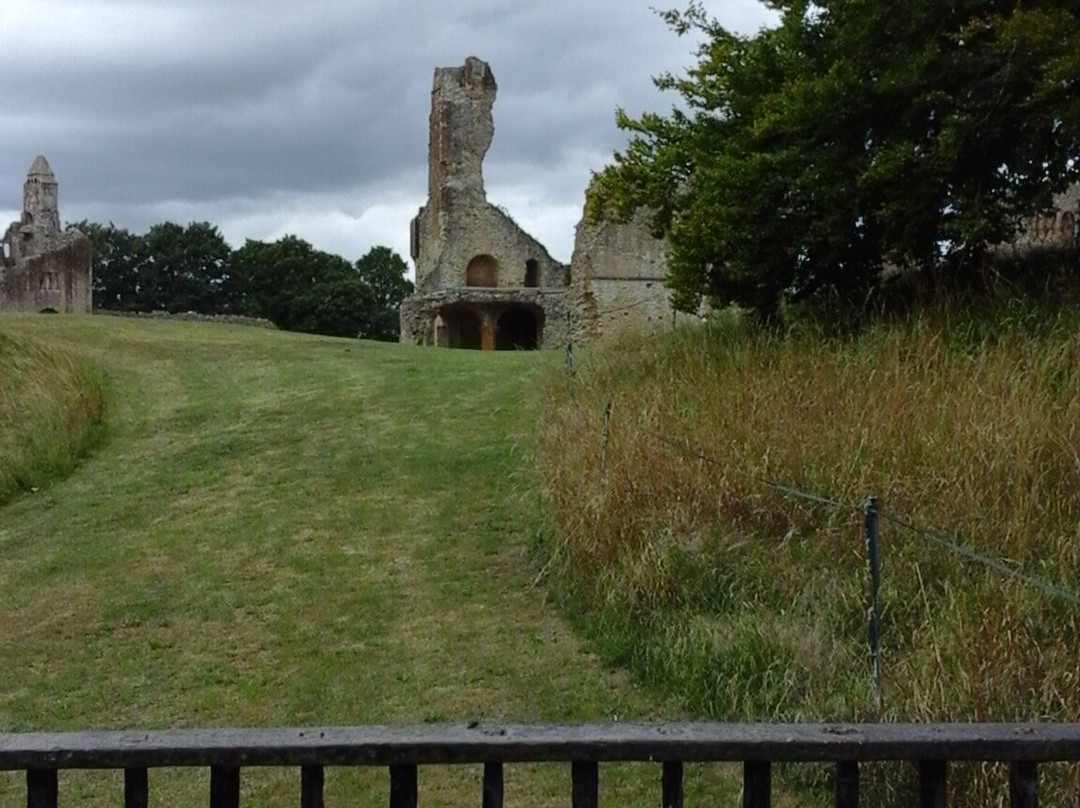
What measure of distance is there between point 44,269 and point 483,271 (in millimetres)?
14912

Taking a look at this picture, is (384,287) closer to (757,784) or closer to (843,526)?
(843,526)

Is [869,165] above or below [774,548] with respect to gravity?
above

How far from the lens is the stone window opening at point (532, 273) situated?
4222 cm

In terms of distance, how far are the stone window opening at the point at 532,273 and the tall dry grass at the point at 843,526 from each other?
3310cm

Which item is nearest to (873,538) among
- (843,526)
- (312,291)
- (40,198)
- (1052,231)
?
(843,526)

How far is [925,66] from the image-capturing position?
10172mm

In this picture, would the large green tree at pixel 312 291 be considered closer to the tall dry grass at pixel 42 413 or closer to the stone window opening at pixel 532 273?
the stone window opening at pixel 532 273

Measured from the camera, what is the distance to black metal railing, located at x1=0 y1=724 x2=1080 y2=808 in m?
2.84

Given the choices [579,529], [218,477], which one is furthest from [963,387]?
[218,477]

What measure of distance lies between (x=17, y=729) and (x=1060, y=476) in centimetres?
548

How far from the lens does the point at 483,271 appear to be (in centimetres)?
4269

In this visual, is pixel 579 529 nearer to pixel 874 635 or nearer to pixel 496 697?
pixel 496 697

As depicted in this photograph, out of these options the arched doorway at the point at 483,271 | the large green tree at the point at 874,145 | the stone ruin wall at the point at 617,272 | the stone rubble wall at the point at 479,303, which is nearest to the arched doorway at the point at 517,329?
the arched doorway at the point at 483,271

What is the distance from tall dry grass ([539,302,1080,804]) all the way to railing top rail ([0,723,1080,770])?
6.17 ft
